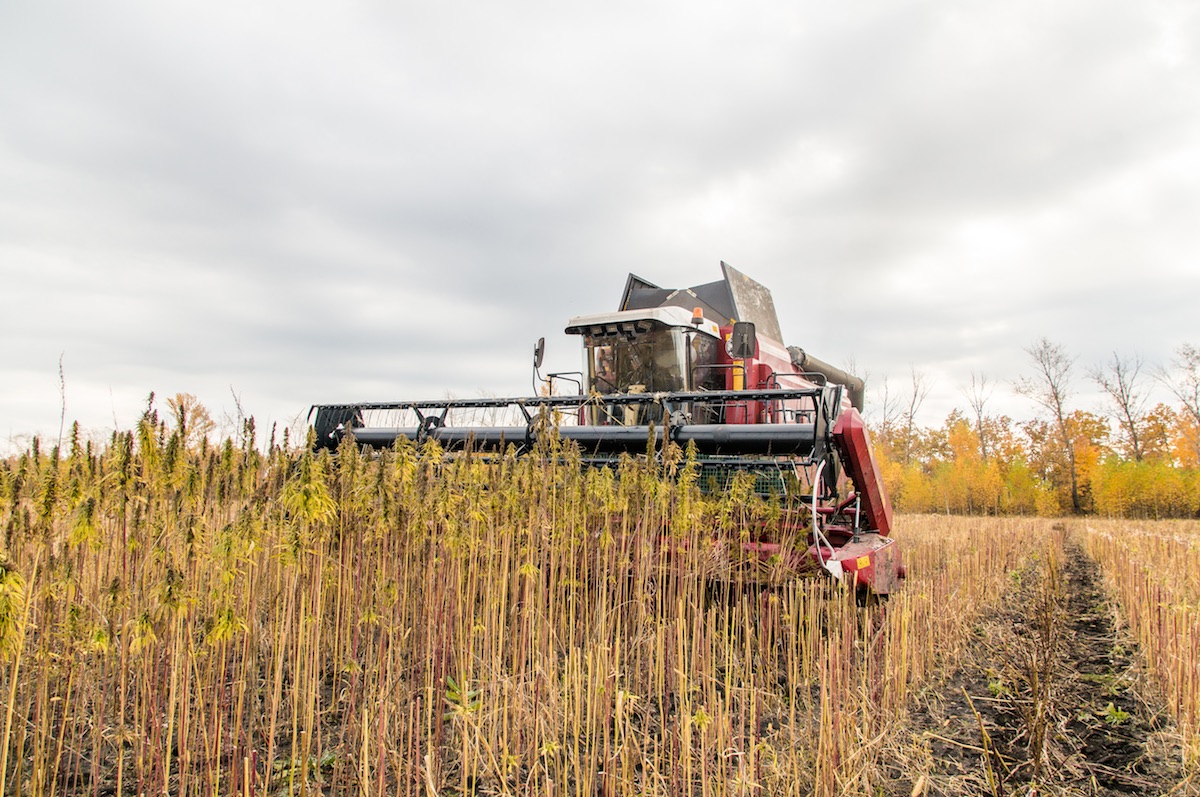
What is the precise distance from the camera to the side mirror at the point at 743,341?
5566 millimetres

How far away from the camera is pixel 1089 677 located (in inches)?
174

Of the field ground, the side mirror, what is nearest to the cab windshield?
the side mirror

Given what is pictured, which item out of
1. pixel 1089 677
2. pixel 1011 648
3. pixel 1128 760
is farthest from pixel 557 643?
pixel 1089 677

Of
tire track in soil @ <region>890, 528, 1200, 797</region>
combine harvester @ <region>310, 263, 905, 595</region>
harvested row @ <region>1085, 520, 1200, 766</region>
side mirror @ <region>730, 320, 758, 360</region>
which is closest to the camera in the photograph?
tire track in soil @ <region>890, 528, 1200, 797</region>

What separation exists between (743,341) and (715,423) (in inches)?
38.0

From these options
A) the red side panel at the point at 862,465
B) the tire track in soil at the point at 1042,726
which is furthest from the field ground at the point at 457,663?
the red side panel at the point at 862,465

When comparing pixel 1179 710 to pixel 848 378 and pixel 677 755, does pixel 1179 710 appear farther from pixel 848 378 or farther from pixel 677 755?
pixel 848 378

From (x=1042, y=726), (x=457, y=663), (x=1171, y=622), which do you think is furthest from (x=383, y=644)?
(x=1171, y=622)

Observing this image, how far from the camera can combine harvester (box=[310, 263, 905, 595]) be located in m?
4.20

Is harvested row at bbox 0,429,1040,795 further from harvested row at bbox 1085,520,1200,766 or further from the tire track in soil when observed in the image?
harvested row at bbox 1085,520,1200,766

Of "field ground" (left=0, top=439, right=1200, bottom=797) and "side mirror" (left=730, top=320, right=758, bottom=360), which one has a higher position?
"side mirror" (left=730, top=320, right=758, bottom=360)

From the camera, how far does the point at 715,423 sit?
625 cm

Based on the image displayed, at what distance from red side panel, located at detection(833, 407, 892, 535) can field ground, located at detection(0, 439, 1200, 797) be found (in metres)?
0.57

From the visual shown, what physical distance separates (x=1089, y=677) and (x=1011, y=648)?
0.45 m
